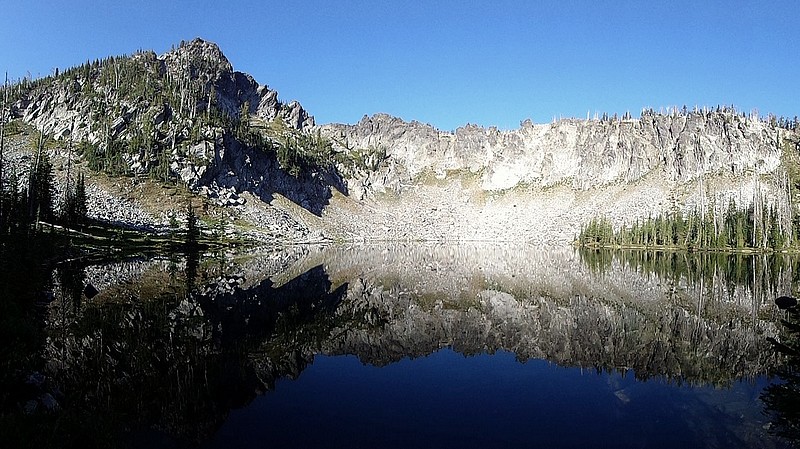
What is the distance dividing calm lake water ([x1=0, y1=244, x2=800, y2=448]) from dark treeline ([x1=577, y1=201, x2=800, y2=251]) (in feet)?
319

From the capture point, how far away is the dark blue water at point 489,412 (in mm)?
13727

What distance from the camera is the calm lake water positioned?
13.7 m

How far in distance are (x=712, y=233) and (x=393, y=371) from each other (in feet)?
447

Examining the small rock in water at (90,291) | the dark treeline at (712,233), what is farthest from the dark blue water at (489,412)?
the dark treeline at (712,233)

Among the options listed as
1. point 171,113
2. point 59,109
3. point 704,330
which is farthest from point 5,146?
point 704,330

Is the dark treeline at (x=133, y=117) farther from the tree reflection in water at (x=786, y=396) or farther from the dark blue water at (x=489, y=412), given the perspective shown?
the tree reflection in water at (x=786, y=396)

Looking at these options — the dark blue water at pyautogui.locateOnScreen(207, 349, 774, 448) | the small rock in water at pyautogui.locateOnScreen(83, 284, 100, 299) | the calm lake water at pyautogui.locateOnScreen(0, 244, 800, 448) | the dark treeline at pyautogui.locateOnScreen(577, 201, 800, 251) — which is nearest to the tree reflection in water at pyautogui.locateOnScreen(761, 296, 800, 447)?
the calm lake water at pyautogui.locateOnScreen(0, 244, 800, 448)

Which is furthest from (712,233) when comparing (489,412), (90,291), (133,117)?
(133,117)

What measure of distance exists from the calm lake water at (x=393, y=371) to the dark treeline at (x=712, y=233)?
97375 mm

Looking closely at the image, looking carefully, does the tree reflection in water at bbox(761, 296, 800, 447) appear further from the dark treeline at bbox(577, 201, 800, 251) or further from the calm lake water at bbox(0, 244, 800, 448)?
the dark treeline at bbox(577, 201, 800, 251)

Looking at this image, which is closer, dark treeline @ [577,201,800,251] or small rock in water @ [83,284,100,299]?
small rock in water @ [83,284,100,299]

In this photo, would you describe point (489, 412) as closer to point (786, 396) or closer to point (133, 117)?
point (786, 396)

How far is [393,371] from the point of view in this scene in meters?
21.7

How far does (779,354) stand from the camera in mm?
22656
